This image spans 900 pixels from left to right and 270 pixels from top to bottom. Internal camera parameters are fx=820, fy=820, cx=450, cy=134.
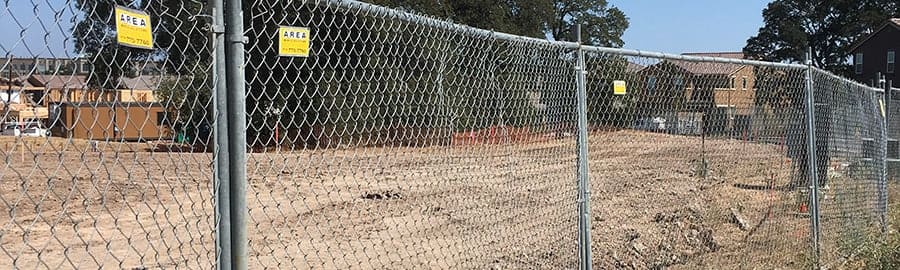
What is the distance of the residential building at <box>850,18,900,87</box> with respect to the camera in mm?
50656

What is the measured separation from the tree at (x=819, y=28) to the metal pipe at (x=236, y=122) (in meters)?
63.2

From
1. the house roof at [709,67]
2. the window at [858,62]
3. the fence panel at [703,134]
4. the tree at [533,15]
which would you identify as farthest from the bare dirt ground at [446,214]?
the window at [858,62]

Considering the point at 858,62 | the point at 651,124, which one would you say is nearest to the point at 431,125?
the point at 651,124

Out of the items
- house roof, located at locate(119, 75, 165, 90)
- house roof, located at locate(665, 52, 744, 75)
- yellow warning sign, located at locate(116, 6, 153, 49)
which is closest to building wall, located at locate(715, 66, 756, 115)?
house roof, located at locate(665, 52, 744, 75)

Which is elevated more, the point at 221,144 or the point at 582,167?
the point at 221,144

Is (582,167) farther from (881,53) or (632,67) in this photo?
(881,53)

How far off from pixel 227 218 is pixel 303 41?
1.89 ft

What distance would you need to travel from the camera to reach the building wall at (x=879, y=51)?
A: 166ft

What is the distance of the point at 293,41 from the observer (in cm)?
248

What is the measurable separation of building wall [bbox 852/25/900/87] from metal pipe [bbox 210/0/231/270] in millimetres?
53824

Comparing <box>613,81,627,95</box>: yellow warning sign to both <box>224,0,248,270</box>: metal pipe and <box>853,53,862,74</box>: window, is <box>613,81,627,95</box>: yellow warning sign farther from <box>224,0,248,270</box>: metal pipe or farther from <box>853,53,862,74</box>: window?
<box>853,53,862,74</box>: window

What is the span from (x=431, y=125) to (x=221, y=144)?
161 cm

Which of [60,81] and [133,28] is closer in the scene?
[133,28]

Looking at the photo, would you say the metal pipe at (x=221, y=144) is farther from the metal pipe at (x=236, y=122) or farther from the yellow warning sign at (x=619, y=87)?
the yellow warning sign at (x=619, y=87)
